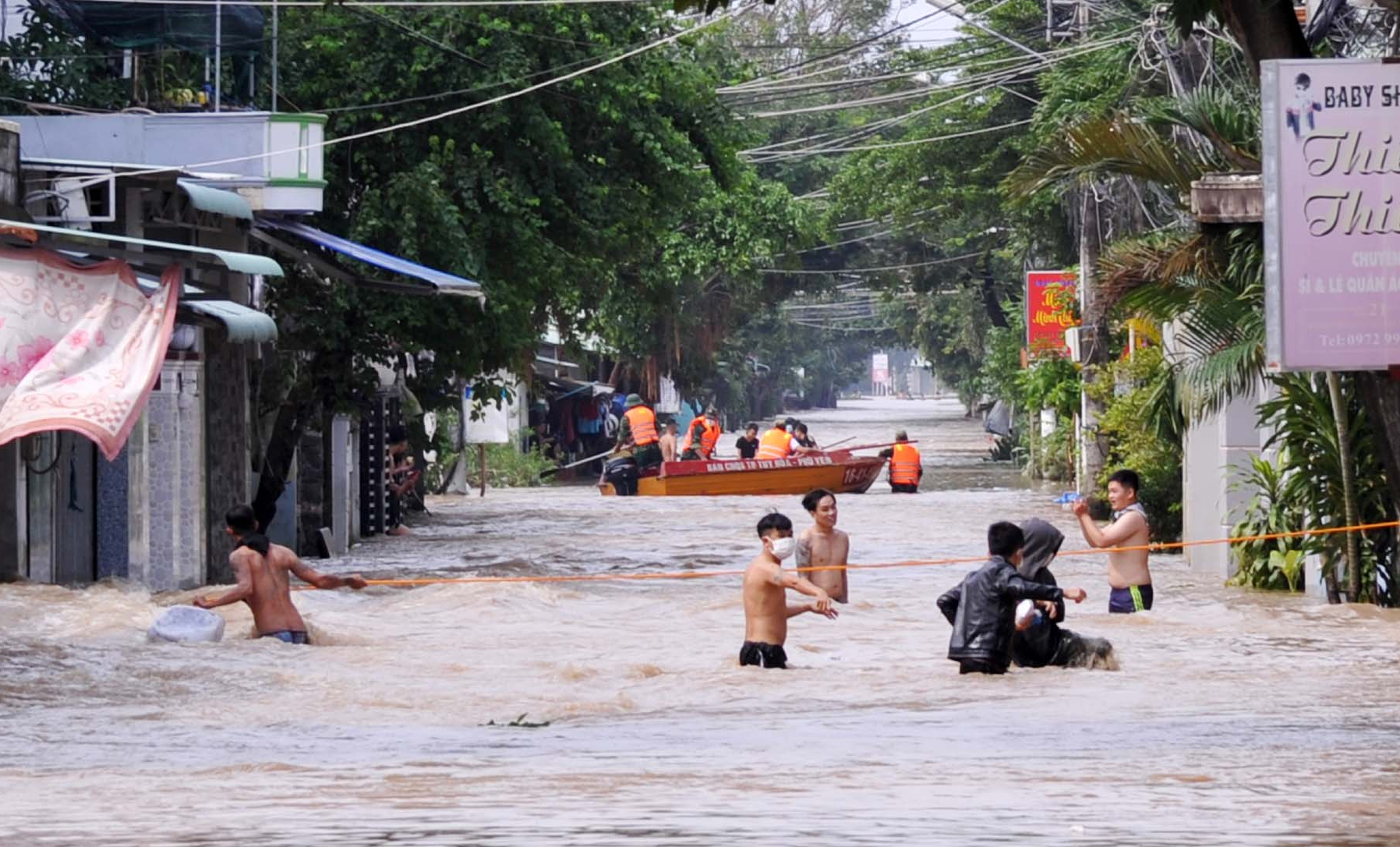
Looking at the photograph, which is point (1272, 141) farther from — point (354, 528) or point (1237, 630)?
point (354, 528)

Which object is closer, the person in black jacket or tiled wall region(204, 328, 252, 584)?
the person in black jacket

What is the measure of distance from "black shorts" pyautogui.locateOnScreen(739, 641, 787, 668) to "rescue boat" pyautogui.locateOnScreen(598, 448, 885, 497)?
2318 centimetres

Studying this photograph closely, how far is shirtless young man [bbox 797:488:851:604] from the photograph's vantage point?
16031 millimetres

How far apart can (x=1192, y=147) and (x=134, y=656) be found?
878 centimetres

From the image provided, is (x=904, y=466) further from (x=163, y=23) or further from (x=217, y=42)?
(x=217, y=42)

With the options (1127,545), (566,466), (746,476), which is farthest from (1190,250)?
(566,466)

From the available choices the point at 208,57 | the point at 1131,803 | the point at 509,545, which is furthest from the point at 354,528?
the point at 1131,803

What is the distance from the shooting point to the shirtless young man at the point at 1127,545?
15.0 metres

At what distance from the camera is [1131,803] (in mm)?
8031

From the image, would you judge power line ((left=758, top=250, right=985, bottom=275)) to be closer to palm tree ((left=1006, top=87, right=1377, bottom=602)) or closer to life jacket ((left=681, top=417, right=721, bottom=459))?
life jacket ((left=681, top=417, right=721, bottom=459))

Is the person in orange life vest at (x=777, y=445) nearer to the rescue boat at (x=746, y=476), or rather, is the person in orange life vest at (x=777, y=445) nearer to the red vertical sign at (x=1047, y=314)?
the rescue boat at (x=746, y=476)

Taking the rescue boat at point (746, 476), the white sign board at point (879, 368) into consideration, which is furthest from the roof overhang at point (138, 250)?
the white sign board at point (879, 368)

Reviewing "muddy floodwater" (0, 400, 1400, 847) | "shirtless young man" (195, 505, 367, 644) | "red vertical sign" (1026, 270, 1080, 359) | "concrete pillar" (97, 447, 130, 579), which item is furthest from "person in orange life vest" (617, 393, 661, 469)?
"shirtless young man" (195, 505, 367, 644)

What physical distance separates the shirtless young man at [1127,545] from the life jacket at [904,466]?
21.7m
